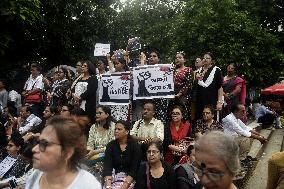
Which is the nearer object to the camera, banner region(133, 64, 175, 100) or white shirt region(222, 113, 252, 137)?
white shirt region(222, 113, 252, 137)

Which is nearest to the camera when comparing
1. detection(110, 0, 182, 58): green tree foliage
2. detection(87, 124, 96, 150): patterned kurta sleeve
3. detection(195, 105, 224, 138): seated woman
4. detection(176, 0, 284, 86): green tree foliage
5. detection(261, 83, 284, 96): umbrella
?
detection(195, 105, 224, 138): seated woman

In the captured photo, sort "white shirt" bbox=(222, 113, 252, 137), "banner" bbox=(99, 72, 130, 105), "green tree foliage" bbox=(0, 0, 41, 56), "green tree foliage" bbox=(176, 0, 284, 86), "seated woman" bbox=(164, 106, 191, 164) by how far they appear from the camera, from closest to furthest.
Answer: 1. "seated woman" bbox=(164, 106, 191, 164)
2. "white shirt" bbox=(222, 113, 252, 137)
3. "banner" bbox=(99, 72, 130, 105)
4. "green tree foliage" bbox=(0, 0, 41, 56)
5. "green tree foliage" bbox=(176, 0, 284, 86)

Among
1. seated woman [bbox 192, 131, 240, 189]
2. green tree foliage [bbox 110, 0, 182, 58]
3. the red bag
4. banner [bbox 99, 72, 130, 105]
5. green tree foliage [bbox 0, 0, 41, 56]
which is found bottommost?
seated woman [bbox 192, 131, 240, 189]

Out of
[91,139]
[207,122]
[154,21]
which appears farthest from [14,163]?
[154,21]

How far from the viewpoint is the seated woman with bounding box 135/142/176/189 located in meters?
6.02

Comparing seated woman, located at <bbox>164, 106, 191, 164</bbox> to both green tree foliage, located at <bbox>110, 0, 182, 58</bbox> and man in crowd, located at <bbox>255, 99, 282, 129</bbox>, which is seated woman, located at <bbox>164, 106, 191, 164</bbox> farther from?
green tree foliage, located at <bbox>110, 0, 182, 58</bbox>

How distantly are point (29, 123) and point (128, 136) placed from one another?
353cm

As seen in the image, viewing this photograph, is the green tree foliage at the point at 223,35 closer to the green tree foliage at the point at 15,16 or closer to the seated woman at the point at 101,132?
the green tree foliage at the point at 15,16

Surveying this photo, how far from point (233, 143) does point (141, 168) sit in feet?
12.0

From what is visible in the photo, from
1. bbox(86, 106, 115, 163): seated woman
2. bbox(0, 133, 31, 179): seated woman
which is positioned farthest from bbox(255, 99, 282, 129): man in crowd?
bbox(0, 133, 31, 179): seated woman

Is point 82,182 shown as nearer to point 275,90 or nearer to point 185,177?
point 185,177

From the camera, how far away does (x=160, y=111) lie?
8.51 m

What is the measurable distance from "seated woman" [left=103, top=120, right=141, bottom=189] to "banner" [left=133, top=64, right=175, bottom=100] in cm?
166

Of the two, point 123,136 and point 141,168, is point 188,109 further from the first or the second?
point 141,168
